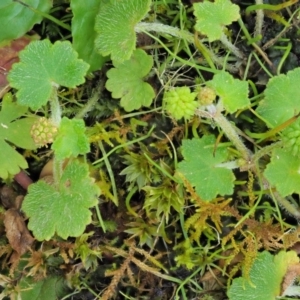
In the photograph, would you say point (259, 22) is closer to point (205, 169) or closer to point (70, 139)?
point (205, 169)

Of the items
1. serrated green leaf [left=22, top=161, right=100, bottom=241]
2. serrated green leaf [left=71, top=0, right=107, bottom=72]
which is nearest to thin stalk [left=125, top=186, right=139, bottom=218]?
serrated green leaf [left=22, top=161, right=100, bottom=241]

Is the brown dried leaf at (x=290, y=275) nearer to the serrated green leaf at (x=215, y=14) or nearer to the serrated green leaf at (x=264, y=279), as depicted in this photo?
the serrated green leaf at (x=264, y=279)

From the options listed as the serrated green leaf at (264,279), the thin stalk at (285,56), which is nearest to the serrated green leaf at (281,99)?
the thin stalk at (285,56)

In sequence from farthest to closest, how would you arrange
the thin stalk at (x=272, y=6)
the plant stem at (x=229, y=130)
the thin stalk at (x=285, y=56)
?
1. the thin stalk at (x=285, y=56)
2. the thin stalk at (x=272, y=6)
3. the plant stem at (x=229, y=130)

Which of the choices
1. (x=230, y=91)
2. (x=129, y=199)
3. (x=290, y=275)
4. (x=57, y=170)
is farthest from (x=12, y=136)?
(x=290, y=275)

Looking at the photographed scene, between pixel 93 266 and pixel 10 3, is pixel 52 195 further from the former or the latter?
pixel 10 3

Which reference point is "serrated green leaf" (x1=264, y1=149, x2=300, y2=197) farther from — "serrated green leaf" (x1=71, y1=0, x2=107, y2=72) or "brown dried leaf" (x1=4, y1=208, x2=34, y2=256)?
"brown dried leaf" (x1=4, y1=208, x2=34, y2=256)

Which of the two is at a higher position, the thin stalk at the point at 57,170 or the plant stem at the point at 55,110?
the plant stem at the point at 55,110
